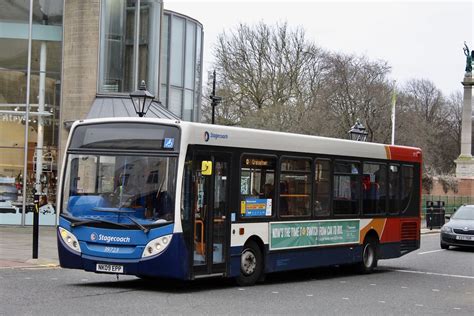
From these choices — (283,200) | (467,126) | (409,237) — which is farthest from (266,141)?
(467,126)

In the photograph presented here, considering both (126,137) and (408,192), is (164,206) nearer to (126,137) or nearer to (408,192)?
(126,137)

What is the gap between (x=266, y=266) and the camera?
14219mm

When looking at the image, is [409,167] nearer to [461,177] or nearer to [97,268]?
[97,268]

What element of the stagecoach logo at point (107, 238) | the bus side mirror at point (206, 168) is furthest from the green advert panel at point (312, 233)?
the stagecoach logo at point (107, 238)

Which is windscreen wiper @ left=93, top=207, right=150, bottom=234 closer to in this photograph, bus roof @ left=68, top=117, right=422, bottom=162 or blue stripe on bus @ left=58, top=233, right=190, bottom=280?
blue stripe on bus @ left=58, top=233, right=190, bottom=280

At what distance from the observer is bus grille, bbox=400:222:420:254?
19.0 metres

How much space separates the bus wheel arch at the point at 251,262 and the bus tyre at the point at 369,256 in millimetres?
4106

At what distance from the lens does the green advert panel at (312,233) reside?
14.5 m

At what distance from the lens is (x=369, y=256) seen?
17797mm

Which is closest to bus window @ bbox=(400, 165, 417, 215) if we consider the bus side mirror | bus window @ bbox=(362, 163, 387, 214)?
bus window @ bbox=(362, 163, 387, 214)

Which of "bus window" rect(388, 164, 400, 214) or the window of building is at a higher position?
the window of building

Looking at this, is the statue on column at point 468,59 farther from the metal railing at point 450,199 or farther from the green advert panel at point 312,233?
the green advert panel at point 312,233

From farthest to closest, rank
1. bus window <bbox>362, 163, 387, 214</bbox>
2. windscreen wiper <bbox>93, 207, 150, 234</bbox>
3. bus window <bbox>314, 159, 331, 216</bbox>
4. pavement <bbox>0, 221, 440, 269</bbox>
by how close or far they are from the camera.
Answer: bus window <bbox>362, 163, 387, 214</bbox> < pavement <bbox>0, 221, 440, 269</bbox> < bus window <bbox>314, 159, 331, 216</bbox> < windscreen wiper <bbox>93, 207, 150, 234</bbox>

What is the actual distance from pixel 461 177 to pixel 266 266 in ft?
174
